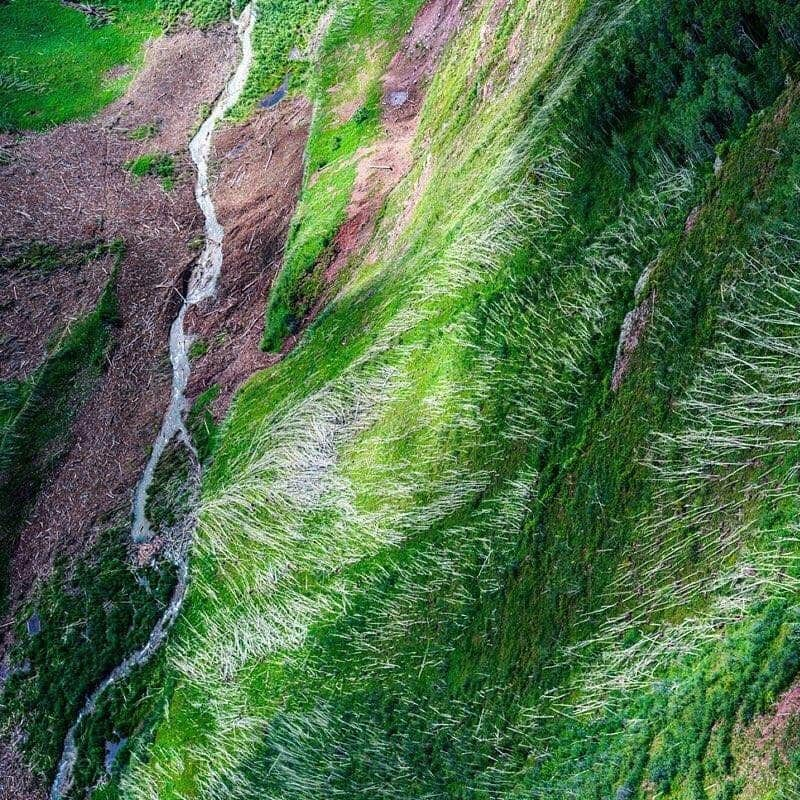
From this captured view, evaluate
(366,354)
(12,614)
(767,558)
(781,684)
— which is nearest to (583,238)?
(366,354)

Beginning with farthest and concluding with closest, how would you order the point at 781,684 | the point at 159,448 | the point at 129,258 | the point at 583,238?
the point at 129,258 → the point at 159,448 → the point at 583,238 → the point at 781,684

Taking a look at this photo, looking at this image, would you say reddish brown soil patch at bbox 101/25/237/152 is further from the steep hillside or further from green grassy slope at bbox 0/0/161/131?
the steep hillside

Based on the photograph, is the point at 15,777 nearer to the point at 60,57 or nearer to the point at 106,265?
the point at 106,265

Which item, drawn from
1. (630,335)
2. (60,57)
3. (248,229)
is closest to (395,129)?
(248,229)

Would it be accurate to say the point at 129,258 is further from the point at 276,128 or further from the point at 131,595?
the point at 131,595

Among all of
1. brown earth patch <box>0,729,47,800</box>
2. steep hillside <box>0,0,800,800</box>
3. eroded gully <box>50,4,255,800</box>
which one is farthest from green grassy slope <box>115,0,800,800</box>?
brown earth patch <box>0,729,47,800</box>

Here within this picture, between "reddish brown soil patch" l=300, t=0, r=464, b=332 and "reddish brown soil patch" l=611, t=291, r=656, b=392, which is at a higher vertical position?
"reddish brown soil patch" l=300, t=0, r=464, b=332

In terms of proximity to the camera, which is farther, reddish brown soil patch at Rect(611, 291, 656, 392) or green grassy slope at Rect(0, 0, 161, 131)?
green grassy slope at Rect(0, 0, 161, 131)

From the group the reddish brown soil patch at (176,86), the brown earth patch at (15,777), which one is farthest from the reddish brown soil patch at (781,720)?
the reddish brown soil patch at (176,86)
